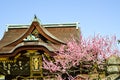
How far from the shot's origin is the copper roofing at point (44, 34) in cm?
2114

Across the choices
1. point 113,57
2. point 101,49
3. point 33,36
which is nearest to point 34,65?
point 33,36

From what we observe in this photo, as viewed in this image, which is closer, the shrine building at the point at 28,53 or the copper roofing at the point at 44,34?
the shrine building at the point at 28,53

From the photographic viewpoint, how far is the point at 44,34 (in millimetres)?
21328

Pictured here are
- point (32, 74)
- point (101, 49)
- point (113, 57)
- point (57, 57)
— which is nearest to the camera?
point (113, 57)

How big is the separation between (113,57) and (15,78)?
14457 millimetres

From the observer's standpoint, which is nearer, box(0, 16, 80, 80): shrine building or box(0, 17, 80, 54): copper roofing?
box(0, 16, 80, 80): shrine building

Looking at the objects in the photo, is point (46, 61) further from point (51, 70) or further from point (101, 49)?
point (101, 49)

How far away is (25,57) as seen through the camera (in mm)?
20500

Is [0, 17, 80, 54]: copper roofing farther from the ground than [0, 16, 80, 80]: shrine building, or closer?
farther from the ground

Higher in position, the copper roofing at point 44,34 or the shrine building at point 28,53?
the copper roofing at point 44,34

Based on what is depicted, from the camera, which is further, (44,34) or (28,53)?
(44,34)

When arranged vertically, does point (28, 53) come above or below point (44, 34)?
below

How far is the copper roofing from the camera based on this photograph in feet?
69.4

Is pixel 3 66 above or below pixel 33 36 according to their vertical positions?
below
